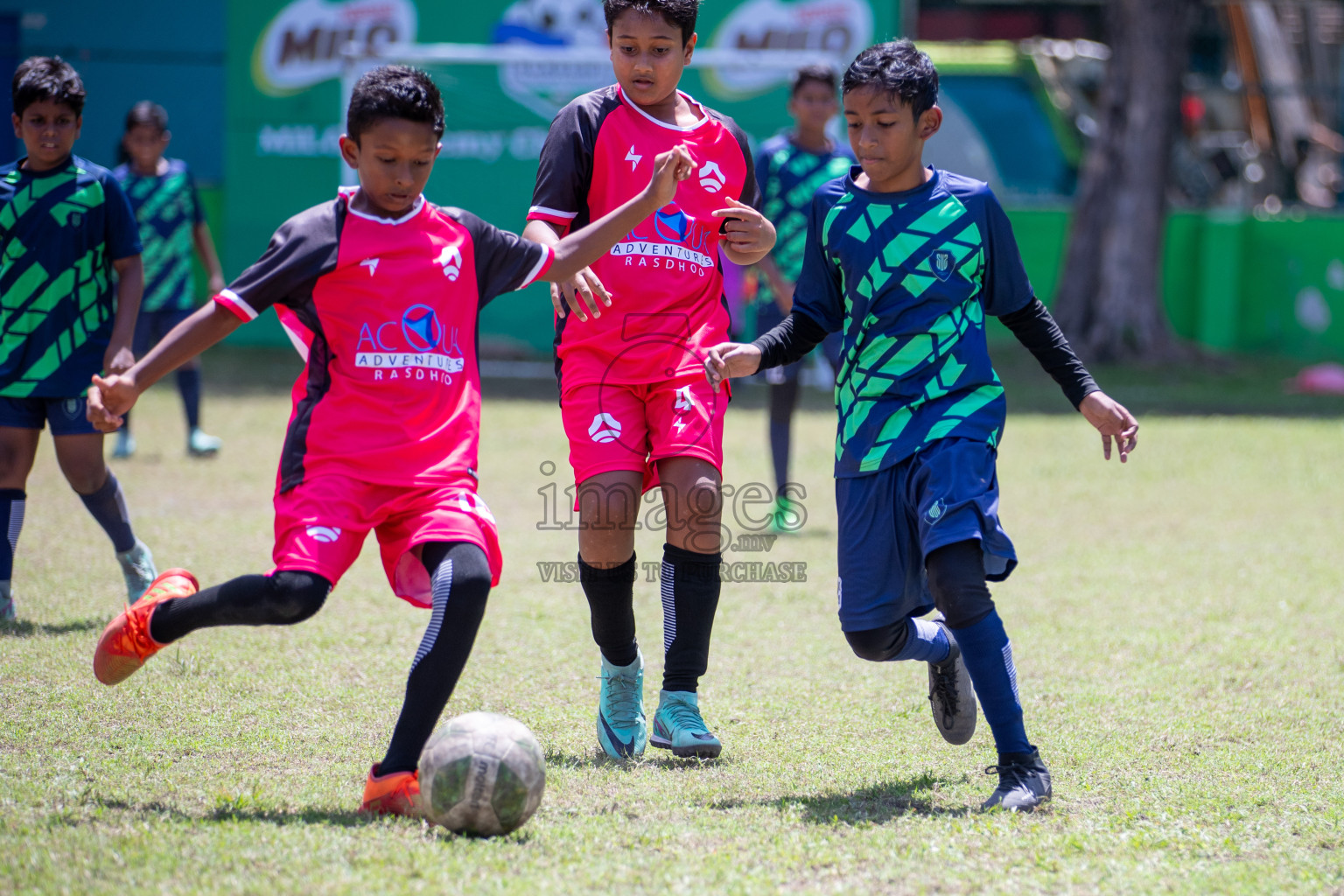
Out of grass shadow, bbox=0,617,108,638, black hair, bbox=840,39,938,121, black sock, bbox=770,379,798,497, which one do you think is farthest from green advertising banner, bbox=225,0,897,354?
black hair, bbox=840,39,938,121

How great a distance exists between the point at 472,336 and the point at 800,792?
4.82 ft

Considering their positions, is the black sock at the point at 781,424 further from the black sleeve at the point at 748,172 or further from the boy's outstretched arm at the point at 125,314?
the boy's outstretched arm at the point at 125,314

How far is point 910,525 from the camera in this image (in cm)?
358

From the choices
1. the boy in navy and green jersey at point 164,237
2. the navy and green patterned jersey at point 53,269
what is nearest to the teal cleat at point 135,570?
the navy and green patterned jersey at point 53,269

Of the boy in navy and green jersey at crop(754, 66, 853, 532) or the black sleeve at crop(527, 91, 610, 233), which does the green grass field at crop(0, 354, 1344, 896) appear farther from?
the black sleeve at crop(527, 91, 610, 233)

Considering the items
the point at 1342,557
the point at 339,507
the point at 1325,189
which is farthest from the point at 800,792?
the point at 1325,189

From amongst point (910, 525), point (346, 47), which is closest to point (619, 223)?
point (910, 525)

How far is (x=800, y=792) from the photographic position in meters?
3.57

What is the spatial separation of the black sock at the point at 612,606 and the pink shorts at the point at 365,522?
61 cm

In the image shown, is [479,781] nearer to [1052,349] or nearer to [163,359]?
[163,359]

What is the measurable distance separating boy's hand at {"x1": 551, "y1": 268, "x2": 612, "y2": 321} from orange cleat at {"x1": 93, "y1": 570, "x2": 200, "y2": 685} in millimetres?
1226

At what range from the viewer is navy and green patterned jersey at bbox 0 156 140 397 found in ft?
16.5

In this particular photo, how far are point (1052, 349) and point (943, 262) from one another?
1.35 feet

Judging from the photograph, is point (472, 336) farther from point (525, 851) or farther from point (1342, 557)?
point (1342, 557)
